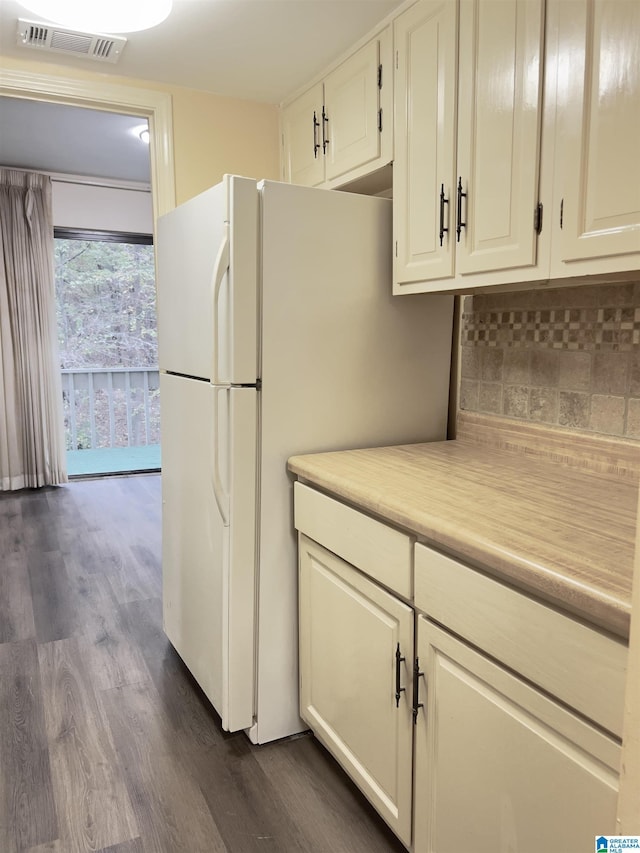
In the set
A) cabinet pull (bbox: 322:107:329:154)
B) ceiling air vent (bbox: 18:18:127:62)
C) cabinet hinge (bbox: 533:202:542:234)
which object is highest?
ceiling air vent (bbox: 18:18:127:62)

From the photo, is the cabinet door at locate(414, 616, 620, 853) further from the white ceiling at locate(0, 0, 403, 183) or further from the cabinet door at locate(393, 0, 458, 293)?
the white ceiling at locate(0, 0, 403, 183)

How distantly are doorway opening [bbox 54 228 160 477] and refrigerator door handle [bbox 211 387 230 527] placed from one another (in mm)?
4087

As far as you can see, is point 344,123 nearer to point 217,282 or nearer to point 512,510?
point 217,282

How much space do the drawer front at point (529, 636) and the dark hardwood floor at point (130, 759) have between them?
0.76 m

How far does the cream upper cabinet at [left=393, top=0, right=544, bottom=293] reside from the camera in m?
1.44

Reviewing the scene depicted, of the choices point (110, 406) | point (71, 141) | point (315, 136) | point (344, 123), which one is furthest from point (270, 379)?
point (110, 406)

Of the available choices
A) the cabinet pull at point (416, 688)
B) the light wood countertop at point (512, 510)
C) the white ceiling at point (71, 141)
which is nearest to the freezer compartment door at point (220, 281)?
the light wood countertop at point (512, 510)

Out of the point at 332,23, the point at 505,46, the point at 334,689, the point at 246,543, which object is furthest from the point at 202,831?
the point at 332,23

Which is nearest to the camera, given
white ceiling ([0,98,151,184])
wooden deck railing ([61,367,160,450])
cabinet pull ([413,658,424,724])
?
cabinet pull ([413,658,424,724])

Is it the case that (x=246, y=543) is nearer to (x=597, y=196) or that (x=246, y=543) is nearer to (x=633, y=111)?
(x=597, y=196)

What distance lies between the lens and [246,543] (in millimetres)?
1856

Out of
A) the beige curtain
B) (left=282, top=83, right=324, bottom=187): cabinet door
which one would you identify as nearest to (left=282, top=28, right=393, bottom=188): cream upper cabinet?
(left=282, top=83, right=324, bottom=187): cabinet door

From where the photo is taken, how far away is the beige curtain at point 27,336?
15.9 ft

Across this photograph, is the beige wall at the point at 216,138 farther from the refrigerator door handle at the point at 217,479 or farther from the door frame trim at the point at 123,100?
the refrigerator door handle at the point at 217,479
